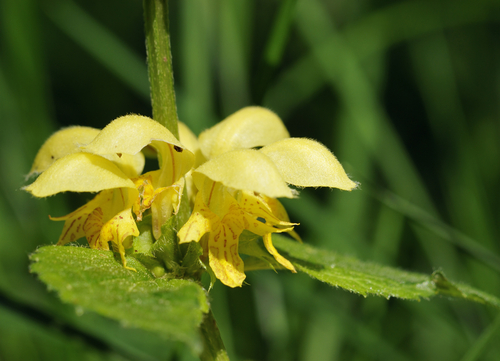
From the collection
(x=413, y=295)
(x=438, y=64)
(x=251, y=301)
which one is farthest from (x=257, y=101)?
(x=438, y=64)

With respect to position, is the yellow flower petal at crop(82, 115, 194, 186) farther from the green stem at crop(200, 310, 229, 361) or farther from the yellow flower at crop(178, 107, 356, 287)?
the green stem at crop(200, 310, 229, 361)

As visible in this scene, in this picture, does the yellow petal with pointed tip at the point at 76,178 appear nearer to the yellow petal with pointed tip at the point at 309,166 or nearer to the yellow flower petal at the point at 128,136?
the yellow flower petal at the point at 128,136

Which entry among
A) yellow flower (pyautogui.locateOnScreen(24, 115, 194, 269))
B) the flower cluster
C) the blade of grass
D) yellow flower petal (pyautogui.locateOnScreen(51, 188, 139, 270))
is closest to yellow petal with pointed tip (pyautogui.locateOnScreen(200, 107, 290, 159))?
the flower cluster

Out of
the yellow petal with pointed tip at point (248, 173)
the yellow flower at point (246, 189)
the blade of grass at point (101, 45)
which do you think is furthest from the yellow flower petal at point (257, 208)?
the blade of grass at point (101, 45)

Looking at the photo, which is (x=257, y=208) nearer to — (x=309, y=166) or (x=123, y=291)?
(x=309, y=166)

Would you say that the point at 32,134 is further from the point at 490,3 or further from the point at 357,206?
the point at 490,3
